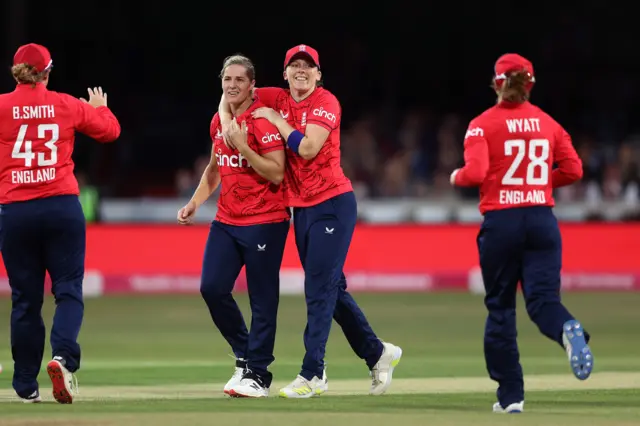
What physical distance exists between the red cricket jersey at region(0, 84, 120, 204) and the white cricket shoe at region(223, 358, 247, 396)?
1.66 meters

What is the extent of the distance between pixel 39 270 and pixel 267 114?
1.73 m

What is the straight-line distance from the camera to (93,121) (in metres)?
8.09

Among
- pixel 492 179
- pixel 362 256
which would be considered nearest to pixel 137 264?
pixel 362 256

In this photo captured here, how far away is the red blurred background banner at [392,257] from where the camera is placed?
1848 centimetres

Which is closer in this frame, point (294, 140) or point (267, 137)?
point (294, 140)

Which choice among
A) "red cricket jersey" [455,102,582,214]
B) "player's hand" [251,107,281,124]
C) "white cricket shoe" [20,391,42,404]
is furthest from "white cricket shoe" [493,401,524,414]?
"white cricket shoe" [20,391,42,404]

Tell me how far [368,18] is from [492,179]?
696 inches

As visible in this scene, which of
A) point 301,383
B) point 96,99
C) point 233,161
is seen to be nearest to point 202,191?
point 233,161

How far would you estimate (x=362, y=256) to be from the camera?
60.9ft

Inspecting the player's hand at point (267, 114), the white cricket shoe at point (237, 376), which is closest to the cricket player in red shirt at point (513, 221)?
the player's hand at point (267, 114)

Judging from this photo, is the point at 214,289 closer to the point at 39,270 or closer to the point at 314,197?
the point at 314,197

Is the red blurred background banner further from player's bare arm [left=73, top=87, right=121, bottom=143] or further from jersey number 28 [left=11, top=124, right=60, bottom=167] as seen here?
jersey number 28 [left=11, top=124, right=60, bottom=167]

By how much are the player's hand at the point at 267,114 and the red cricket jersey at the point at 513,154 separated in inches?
58.2

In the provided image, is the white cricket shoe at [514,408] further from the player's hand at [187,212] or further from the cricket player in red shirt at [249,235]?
the player's hand at [187,212]
